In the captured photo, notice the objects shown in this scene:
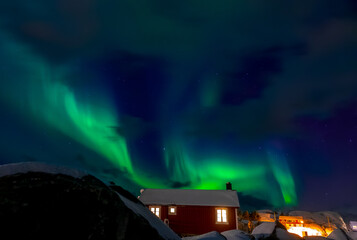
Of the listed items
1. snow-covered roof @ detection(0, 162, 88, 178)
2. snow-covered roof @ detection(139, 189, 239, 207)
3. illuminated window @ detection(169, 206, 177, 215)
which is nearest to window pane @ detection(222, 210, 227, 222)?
snow-covered roof @ detection(139, 189, 239, 207)

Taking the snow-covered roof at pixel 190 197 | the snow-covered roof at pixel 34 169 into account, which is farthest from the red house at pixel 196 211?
the snow-covered roof at pixel 34 169

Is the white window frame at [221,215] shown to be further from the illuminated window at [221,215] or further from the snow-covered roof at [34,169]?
the snow-covered roof at [34,169]

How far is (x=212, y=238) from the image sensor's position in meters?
6.70

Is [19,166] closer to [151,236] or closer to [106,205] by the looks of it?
[106,205]

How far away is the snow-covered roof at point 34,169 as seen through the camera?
3.97 meters

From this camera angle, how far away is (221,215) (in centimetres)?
2484

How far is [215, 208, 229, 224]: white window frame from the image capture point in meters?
24.6

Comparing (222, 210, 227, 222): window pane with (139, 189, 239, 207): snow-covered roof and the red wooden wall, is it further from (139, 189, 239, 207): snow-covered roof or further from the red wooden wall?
(139, 189, 239, 207): snow-covered roof

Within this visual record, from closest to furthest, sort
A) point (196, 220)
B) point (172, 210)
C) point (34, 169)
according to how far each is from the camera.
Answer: point (34, 169) → point (196, 220) → point (172, 210)

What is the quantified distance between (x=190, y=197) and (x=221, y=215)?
4.32 metres

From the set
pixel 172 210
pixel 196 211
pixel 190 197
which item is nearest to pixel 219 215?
pixel 196 211

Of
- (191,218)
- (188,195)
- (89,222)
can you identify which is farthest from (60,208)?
(188,195)

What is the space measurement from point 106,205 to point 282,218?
51.4 m

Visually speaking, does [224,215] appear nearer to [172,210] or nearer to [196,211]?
[196,211]
